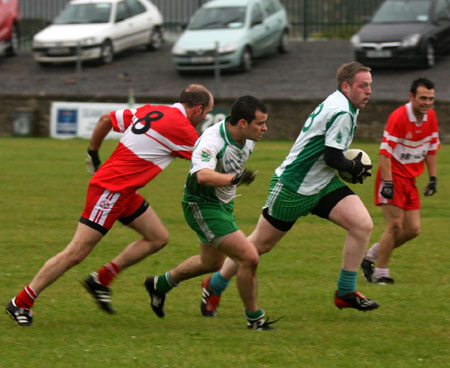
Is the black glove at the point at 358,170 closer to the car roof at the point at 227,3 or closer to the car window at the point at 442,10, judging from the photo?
the car window at the point at 442,10

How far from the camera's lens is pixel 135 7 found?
92.4ft

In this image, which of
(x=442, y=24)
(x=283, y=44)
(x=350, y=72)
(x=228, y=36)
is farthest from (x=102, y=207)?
(x=283, y=44)

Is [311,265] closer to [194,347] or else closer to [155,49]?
[194,347]

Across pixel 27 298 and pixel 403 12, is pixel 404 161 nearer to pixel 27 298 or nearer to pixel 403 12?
pixel 27 298

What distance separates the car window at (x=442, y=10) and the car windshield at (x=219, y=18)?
5115mm

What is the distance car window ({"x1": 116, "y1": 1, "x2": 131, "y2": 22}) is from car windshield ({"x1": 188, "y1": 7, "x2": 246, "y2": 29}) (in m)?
2.65

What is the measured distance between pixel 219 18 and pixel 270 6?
6.70ft

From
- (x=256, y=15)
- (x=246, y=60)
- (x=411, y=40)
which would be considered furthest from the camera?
(x=256, y=15)

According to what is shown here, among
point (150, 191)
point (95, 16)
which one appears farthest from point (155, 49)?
point (150, 191)

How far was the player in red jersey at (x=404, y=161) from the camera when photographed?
8.80 meters

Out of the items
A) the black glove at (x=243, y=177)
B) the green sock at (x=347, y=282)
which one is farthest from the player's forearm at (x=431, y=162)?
the black glove at (x=243, y=177)

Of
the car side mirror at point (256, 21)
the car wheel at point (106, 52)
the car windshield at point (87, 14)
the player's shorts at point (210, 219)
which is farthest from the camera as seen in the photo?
the car wheel at point (106, 52)

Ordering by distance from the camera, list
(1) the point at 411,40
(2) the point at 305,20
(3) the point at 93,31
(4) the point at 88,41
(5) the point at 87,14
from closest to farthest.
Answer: (1) the point at 411,40, (3) the point at 93,31, (4) the point at 88,41, (5) the point at 87,14, (2) the point at 305,20

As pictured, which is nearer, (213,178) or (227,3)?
(213,178)
